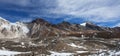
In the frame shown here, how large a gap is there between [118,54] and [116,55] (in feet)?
2.01

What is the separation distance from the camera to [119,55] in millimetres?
70750

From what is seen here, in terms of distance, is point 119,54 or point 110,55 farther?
point 110,55

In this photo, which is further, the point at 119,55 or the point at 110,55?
the point at 110,55

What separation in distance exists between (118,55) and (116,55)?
1.23 meters

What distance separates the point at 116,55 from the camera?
72188 millimetres

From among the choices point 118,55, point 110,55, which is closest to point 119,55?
point 118,55

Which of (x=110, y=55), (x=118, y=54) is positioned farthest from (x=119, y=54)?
(x=110, y=55)

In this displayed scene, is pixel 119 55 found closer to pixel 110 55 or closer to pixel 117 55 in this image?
pixel 117 55

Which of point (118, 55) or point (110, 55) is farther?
point (110, 55)

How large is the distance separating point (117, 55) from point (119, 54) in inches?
25.4

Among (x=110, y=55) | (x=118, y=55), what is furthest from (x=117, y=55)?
(x=110, y=55)

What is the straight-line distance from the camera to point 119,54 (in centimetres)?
7162

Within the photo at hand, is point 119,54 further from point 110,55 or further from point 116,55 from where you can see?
point 110,55

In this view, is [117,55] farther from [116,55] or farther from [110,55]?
[110,55]
